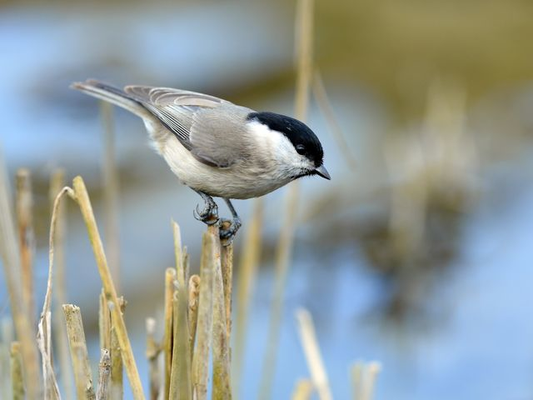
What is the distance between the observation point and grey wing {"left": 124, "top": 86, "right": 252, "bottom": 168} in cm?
364

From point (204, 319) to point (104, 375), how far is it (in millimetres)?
396

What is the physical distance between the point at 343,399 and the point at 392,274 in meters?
1.43

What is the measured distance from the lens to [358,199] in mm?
7973

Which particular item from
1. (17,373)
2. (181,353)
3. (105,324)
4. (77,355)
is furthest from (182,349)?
(105,324)

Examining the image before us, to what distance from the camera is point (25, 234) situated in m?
2.99

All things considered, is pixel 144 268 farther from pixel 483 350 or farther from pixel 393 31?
pixel 393 31

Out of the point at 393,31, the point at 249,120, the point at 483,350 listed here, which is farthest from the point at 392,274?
the point at 393,31

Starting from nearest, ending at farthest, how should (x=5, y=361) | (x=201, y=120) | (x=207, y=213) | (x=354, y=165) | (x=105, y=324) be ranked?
(x=5, y=361) < (x=105, y=324) < (x=207, y=213) < (x=201, y=120) < (x=354, y=165)

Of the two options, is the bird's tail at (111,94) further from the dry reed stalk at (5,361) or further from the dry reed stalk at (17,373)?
the dry reed stalk at (17,373)

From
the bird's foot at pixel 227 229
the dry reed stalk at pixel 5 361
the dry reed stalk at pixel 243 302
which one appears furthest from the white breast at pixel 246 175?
the dry reed stalk at pixel 5 361

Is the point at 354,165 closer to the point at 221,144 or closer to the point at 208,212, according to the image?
the point at 221,144

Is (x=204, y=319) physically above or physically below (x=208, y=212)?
below

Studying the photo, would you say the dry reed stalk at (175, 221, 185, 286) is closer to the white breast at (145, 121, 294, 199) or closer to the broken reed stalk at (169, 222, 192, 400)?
the broken reed stalk at (169, 222, 192, 400)

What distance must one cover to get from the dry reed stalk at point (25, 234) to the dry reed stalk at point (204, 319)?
0.54 m
